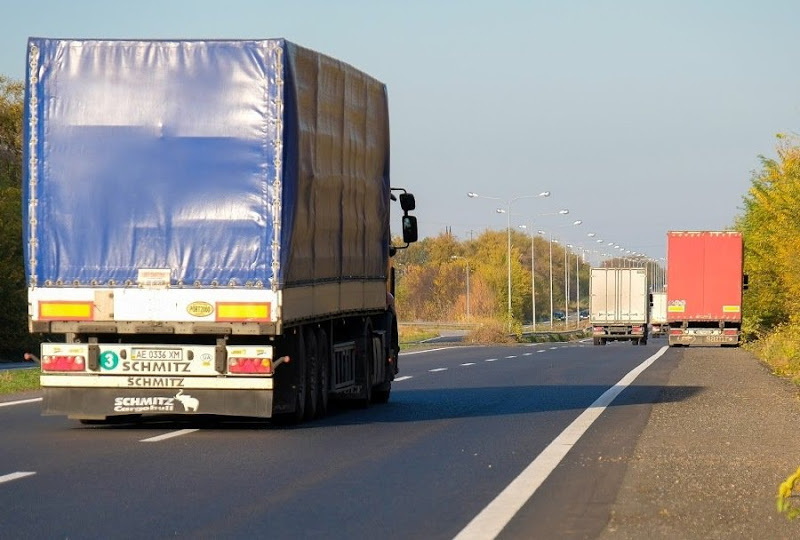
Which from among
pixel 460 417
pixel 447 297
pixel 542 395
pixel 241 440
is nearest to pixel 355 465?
pixel 241 440

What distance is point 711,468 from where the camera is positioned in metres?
12.9

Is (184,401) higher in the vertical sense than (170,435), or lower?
higher

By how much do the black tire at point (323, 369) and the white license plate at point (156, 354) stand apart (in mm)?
2207

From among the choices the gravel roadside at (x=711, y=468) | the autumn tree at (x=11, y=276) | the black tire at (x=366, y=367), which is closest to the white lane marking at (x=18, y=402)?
the black tire at (x=366, y=367)

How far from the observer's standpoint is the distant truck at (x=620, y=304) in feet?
236

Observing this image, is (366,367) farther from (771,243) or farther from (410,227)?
(771,243)

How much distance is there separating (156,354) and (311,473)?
3.99 meters

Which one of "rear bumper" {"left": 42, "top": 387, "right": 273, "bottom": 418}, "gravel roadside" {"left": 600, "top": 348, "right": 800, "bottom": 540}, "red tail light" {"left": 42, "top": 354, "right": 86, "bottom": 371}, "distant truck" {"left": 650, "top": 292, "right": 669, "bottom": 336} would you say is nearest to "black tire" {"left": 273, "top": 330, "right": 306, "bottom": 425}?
"rear bumper" {"left": 42, "top": 387, "right": 273, "bottom": 418}

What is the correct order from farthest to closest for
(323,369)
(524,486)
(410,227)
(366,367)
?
1. (410,227)
2. (366,367)
3. (323,369)
4. (524,486)

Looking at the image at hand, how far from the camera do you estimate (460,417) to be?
18938mm

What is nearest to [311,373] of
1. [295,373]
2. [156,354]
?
[295,373]

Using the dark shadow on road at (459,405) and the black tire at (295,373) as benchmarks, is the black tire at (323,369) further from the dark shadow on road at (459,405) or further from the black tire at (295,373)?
the black tire at (295,373)

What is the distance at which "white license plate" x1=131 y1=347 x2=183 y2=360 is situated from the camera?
1591 centimetres

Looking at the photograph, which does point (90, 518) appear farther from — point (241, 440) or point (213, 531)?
point (241, 440)
